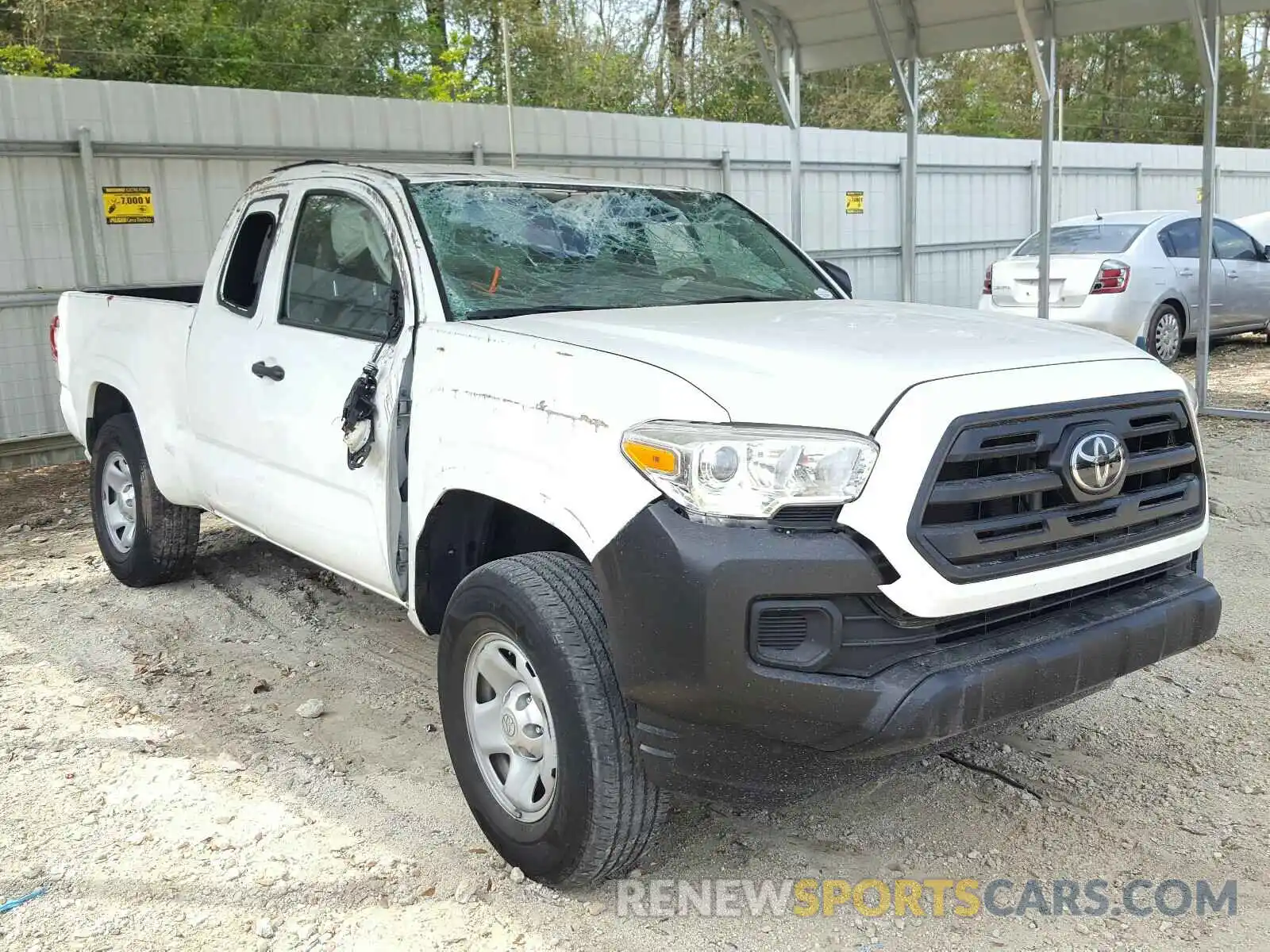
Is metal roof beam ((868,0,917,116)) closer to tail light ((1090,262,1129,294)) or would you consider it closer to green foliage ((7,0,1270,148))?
tail light ((1090,262,1129,294))

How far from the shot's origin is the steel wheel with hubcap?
3.17 metres

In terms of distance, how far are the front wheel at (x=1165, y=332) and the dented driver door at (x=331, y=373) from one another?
9502mm

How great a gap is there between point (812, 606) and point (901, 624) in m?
0.23

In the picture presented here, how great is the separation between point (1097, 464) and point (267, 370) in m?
2.89

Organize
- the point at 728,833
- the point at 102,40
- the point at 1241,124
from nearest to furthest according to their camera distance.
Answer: the point at 728,833 < the point at 102,40 < the point at 1241,124

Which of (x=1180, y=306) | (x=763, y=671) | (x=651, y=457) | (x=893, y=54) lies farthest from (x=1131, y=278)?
(x=763, y=671)

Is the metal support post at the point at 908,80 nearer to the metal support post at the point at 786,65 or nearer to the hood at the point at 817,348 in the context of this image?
the metal support post at the point at 786,65

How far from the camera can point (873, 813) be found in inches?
145

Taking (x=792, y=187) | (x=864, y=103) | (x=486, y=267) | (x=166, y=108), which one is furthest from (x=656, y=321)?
(x=864, y=103)

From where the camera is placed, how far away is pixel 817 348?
320 centimetres

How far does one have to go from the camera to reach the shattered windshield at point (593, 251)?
3.97 meters

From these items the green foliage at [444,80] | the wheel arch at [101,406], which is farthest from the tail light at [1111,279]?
the green foliage at [444,80]

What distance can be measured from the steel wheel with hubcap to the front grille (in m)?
1.07

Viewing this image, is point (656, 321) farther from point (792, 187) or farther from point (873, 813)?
point (792, 187)
